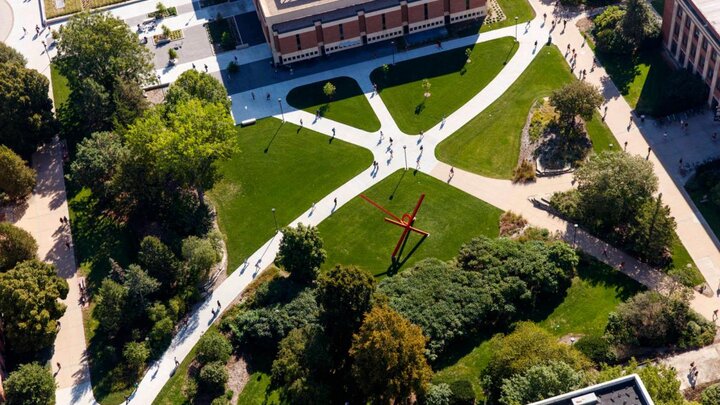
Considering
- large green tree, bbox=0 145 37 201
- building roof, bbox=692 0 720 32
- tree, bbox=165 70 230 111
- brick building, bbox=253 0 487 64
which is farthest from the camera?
brick building, bbox=253 0 487 64

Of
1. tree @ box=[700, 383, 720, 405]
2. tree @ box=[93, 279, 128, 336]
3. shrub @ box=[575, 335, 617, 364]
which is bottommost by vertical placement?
tree @ box=[700, 383, 720, 405]

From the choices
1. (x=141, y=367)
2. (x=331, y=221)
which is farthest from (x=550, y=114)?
(x=141, y=367)

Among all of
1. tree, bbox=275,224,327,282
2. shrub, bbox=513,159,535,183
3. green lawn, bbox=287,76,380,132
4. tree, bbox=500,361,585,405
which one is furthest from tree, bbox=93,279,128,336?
shrub, bbox=513,159,535,183

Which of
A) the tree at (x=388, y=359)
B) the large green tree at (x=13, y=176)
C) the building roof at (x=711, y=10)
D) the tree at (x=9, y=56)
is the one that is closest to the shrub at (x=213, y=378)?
the tree at (x=388, y=359)

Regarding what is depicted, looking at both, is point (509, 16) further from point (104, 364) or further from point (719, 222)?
point (104, 364)

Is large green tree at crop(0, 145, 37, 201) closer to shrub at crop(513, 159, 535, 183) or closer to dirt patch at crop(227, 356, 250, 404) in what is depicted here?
dirt patch at crop(227, 356, 250, 404)

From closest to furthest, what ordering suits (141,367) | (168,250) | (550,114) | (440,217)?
1. (141,367)
2. (168,250)
3. (440,217)
4. (550,114)
